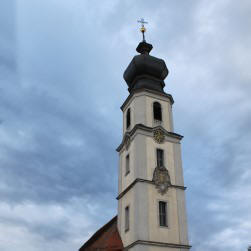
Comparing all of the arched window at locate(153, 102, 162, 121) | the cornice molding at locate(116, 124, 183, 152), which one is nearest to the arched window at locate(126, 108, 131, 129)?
the cornice molding at locate(116, 124, 183, 152)

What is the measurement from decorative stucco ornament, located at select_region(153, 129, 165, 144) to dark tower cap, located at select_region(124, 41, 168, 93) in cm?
478

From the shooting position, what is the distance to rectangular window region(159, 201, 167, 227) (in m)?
25.0

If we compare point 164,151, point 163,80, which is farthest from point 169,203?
point 163,80

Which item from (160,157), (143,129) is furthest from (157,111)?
(160,157)

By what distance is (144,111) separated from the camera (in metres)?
29.6

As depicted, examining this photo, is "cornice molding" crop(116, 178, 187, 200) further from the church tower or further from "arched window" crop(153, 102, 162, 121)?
"arched window" crop(153, 102, 162, 121)

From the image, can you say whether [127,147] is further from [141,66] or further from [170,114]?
[141,66]

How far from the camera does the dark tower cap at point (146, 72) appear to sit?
106 ft

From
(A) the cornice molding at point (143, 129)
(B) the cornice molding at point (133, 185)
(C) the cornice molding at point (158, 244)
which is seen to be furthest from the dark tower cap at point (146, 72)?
(C) the cornice molding at point (158, 244)

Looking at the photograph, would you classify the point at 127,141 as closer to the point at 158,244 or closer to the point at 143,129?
the point at 143,129

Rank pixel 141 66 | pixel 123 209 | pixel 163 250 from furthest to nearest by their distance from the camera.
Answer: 1. pixel 141 66
2. pixel 123 209
3. pixel 163 250

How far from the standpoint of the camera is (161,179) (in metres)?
26.4

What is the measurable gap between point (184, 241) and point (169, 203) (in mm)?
2697

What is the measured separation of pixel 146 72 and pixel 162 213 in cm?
1305
